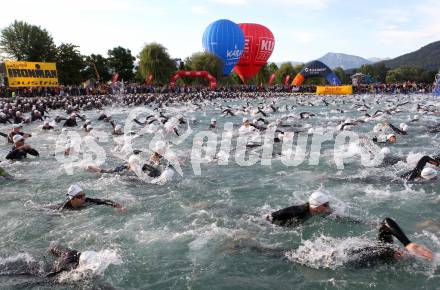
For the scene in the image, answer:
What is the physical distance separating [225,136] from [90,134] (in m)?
5.88

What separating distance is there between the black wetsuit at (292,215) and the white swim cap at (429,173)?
354cm

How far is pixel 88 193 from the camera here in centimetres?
1016

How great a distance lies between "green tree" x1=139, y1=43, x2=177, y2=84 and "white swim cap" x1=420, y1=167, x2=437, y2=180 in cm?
5809

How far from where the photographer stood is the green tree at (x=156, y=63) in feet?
211

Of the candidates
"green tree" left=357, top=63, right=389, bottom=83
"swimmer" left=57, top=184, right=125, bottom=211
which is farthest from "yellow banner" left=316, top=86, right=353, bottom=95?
"green tree" left=357, top=63, right=389, bottom=83

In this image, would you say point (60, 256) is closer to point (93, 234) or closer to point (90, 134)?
point (93, 234)

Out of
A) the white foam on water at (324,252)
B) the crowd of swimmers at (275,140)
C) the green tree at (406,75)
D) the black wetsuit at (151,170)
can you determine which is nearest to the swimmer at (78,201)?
the crowd of swimmers at (275,140)

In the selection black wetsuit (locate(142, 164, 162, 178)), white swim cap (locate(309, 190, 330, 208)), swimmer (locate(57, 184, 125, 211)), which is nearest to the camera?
white swim cap (locate(309, 190, 330, 208))

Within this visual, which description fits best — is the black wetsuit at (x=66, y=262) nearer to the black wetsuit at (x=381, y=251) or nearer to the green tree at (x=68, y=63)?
the black wetsuit at (x=381, y=251)

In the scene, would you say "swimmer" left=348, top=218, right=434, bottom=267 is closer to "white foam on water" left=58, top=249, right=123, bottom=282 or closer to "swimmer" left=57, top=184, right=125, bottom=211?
"white foam on water" left=58, top=249, right=123, bottom=282

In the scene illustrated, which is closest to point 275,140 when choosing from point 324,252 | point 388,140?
point 388,140

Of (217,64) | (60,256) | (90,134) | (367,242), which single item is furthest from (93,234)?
(217,64)

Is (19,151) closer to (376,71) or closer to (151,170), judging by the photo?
(151,170)

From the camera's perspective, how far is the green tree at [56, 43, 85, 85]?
64.1 metres
